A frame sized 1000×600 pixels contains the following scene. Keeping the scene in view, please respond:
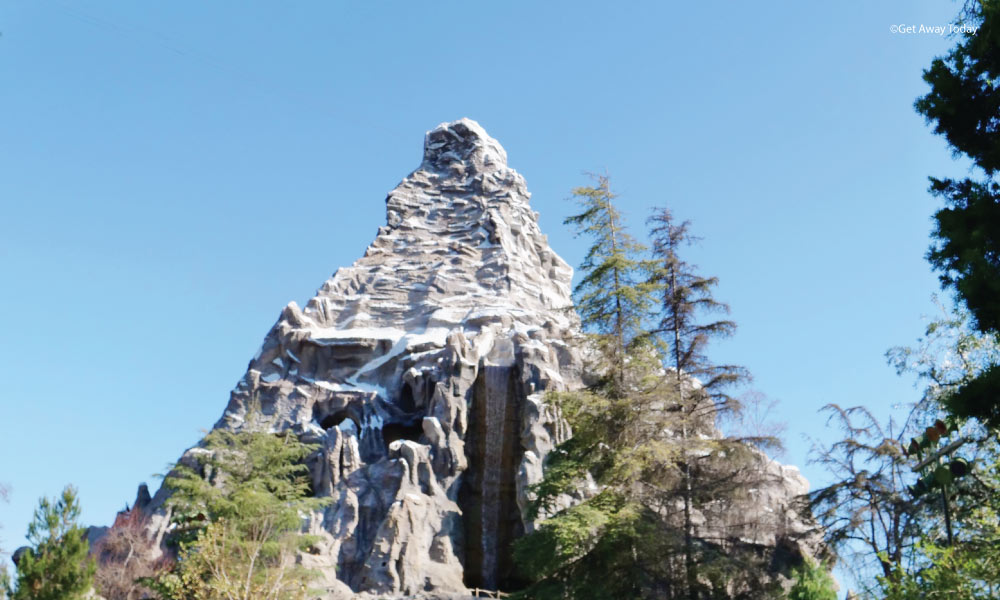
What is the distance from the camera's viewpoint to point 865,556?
19.7 meters

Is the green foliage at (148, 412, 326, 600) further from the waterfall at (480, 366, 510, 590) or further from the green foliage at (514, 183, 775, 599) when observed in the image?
the waterfall at (480, 366, 510, 590)

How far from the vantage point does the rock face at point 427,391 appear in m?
39.9

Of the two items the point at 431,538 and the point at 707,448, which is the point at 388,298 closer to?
the point at 431,538

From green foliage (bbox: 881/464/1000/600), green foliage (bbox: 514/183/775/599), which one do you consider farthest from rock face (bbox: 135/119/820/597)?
green foliage (bbox: 881/464/1000/600)

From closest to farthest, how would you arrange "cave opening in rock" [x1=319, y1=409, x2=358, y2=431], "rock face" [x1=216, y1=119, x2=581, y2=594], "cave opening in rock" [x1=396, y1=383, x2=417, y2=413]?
1. "rock face" [x1=216, y1=119, x2=581, y2=594]
2. "cave opening in rock" [x1=319, y1=409, x2=358, y2=431]
3. "cave opening in rock" [x1=396, y1=383, x2=417, y2=413]

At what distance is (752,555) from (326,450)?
24.6 meters

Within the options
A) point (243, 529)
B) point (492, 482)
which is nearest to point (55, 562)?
point (243, 529)

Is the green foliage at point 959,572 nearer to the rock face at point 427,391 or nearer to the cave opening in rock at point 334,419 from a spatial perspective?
the rock face at point 427,391

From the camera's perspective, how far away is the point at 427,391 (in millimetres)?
45875

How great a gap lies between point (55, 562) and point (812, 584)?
15928 millimetres

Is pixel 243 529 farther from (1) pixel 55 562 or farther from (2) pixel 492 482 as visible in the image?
(2) pixel 492 482

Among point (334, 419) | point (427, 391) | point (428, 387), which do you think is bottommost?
point (334, 419)

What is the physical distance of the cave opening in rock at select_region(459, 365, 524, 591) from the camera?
41.9 metres

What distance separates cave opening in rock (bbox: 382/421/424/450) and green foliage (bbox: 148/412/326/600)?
1800cm
